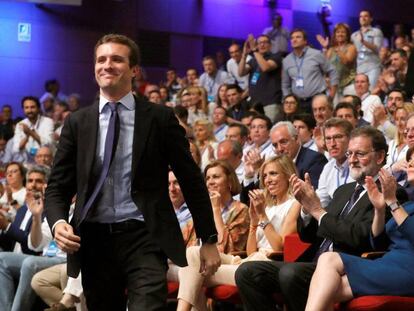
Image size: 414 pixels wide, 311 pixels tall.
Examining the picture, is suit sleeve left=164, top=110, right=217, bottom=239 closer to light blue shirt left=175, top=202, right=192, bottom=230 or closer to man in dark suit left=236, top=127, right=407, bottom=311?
man in dark suit left=236, top=127, right=407, bottom=311

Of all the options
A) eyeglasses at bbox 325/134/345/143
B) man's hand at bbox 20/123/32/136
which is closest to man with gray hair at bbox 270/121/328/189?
eyeglasses at bbox 325/134/345/143

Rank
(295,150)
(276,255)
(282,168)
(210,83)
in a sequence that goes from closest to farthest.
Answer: (276,255)
(282,168)
(295,150)
(210,83)

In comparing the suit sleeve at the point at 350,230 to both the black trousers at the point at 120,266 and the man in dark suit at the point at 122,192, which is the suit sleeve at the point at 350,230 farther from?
the black trousers at the point at 120,266

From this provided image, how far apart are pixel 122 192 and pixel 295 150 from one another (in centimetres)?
421

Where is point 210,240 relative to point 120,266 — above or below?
above

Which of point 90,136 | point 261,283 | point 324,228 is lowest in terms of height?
point 261,283

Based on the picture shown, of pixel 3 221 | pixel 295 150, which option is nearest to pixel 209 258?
pixel 295 150

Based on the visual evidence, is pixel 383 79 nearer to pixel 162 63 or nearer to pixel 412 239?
pixel 412 239

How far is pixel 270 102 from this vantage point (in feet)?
38.3

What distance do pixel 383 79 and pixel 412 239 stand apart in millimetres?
6065

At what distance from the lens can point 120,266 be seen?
3.69m

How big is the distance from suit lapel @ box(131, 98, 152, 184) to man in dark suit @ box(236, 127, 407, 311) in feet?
5.69

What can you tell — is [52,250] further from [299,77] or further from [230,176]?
[299,77]

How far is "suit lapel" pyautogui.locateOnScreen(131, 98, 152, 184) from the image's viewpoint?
3668 millimetres
